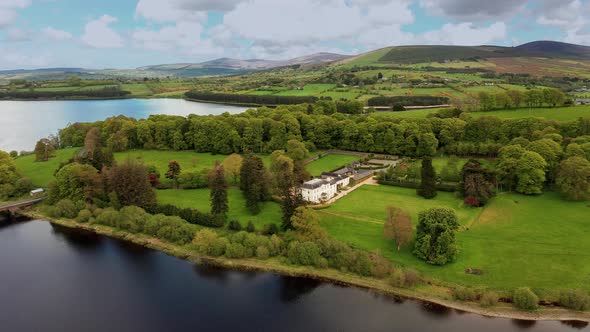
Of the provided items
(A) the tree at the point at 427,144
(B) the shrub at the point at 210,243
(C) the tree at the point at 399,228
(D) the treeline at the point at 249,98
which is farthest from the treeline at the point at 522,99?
(B) the shrub at the point at 210,243

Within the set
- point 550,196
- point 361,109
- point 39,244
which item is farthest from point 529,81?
point 39,244

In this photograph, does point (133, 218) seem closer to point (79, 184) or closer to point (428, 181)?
point (79, 184)

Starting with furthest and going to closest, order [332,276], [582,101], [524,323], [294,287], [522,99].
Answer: [582,101], [522,99], [332,276], [294,287], [524,323]

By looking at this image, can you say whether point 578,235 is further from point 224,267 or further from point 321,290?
point 224,267

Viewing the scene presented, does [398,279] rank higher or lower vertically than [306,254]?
lower

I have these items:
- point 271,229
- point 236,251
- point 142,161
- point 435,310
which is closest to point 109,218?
point 236,251

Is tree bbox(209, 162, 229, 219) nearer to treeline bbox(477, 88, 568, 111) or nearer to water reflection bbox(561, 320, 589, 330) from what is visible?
water reflection bbox(561, 320, 589, 330)

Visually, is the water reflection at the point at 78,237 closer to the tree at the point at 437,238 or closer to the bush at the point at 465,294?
the tree at the point at 437,238
